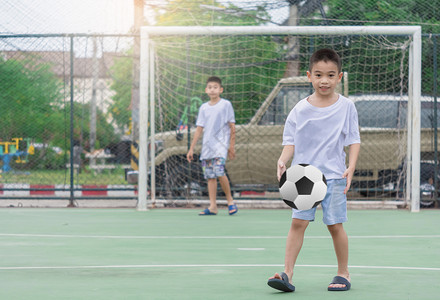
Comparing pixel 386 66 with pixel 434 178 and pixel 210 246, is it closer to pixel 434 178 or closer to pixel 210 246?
pixel 434 178

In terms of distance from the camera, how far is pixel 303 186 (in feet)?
14.2

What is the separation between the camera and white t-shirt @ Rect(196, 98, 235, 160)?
9.35 m

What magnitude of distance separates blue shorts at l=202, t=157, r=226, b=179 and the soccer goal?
1.13 metres

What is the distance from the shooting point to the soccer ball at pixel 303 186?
432 centimetres

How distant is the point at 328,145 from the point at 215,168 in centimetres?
508

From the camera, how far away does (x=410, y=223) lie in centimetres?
857

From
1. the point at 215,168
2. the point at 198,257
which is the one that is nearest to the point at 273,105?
the point at 215,168

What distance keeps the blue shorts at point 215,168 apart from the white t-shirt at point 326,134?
4942 mm

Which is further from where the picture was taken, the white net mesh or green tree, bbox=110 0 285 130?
green tree, bbox=110 0 285 130

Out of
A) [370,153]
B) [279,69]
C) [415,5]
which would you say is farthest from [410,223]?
[415,5]

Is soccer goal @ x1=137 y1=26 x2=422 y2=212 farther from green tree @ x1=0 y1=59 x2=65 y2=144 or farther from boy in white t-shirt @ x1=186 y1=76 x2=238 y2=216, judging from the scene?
green tree @ x1=0 y1=59 x2=65 y2=144

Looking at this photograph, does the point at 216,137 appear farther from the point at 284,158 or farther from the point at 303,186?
the point at 303,186

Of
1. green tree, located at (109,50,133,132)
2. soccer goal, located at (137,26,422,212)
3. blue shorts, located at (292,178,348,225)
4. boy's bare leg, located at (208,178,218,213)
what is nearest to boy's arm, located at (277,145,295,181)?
blue shorts, located at (292,178,348,225)

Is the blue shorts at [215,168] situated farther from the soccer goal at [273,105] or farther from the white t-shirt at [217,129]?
the soccer goal at [273,105]
